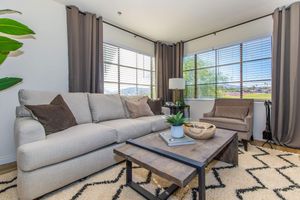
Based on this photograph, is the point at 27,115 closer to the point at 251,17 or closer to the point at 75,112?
the point at 75,112

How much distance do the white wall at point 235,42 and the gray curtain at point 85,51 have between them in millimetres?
2437

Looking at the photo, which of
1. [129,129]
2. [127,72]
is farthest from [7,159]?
[127,72]

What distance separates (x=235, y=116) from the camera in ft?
9.92

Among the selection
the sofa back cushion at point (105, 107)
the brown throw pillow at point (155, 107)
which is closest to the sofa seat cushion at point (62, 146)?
the sofa back cushion at point (105, 107)

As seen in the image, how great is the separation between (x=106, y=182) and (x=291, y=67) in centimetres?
328

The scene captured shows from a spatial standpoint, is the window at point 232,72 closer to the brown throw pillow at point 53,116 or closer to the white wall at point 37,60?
the white wall at point 37,60

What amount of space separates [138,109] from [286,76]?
261cm

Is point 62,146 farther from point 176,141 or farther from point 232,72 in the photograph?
point 232,72

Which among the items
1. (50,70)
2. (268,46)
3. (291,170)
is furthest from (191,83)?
(50,70)

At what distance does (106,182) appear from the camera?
1685mm

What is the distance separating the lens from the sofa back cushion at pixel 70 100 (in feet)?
6.49

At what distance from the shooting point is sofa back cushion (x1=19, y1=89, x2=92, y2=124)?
77.9 inches

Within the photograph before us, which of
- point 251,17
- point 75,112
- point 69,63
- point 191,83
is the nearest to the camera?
point 75,112

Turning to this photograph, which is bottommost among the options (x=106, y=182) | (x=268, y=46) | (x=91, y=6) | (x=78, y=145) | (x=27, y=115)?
(x=106, y=182)
